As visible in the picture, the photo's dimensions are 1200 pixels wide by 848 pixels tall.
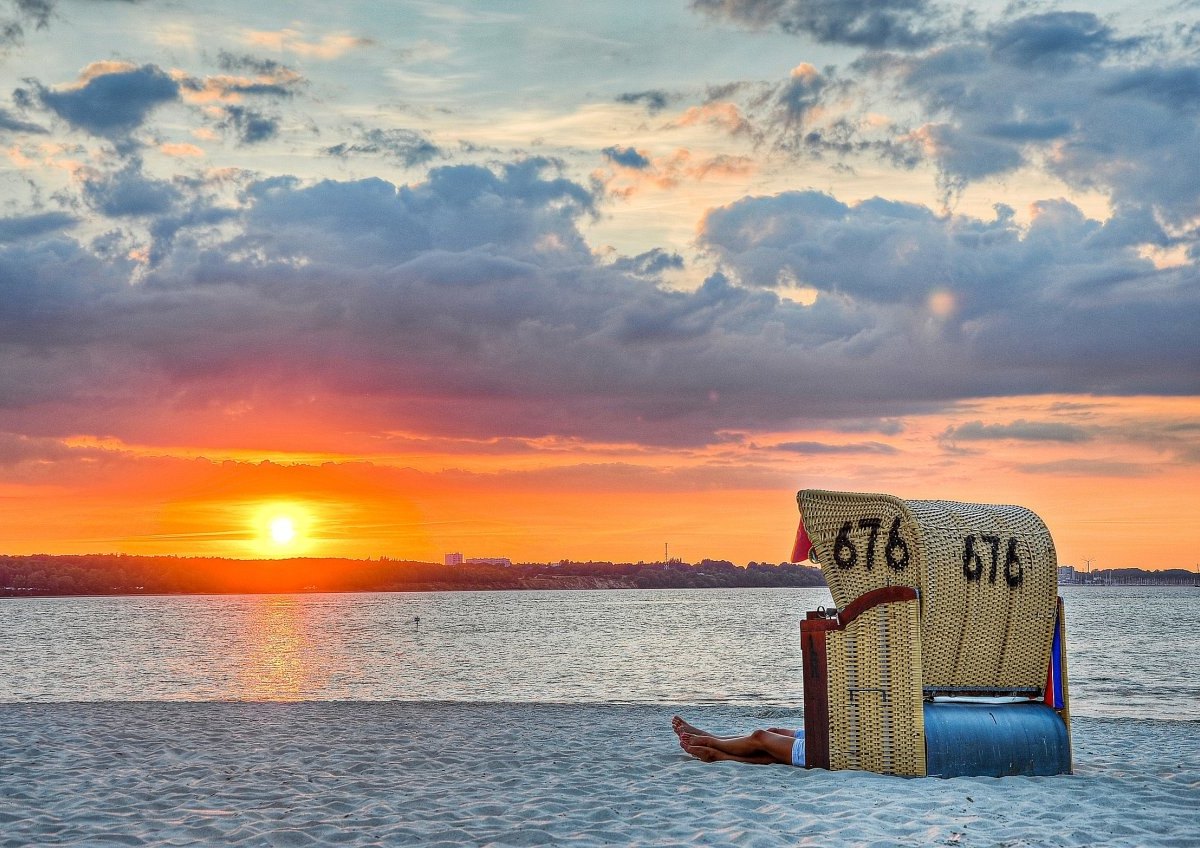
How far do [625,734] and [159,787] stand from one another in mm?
7138

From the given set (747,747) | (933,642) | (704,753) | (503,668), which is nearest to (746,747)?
(747,747)

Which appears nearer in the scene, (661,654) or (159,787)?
(159,787)

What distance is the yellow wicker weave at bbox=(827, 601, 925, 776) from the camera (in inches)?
388

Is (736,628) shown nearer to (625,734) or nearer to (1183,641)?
(1183,641)

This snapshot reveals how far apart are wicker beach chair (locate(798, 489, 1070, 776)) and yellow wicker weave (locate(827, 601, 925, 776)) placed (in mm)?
11

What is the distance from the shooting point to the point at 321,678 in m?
38.4

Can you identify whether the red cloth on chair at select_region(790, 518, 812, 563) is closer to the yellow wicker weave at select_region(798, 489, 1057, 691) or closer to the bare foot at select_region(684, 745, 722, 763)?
the yellow wicker weave at select_region(798, 489, 1057, 691)

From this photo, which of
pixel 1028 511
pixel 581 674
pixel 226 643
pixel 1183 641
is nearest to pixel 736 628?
pixel 1183 641

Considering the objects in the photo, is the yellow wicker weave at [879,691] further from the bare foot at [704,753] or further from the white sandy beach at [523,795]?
the bare foot at [704,753]

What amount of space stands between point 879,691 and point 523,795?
338 centimetres

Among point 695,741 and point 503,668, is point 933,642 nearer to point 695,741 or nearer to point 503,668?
point 695,741

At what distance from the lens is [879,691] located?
396 inches

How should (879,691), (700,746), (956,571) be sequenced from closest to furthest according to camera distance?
(956,571), (879,691), (700,746)

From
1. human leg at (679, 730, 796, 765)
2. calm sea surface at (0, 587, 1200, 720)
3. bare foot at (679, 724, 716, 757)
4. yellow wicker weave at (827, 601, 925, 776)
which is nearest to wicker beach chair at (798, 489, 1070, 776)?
yellow wicker weave at (827, 601, 925, 776)
